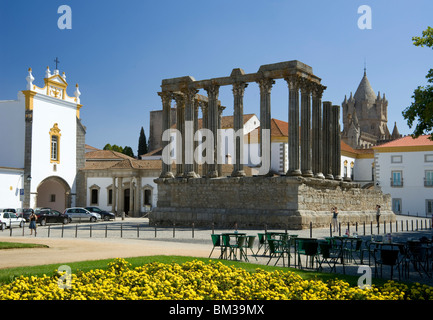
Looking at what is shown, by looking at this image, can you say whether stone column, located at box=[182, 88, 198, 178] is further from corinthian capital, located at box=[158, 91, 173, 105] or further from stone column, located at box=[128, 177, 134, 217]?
stone column, located at box=[128, 177, 134, 217]

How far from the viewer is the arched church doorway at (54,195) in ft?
158

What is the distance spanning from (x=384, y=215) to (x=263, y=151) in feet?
39.6

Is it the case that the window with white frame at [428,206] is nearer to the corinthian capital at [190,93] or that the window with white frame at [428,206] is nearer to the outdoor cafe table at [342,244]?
the corinthian capital at [190,93]

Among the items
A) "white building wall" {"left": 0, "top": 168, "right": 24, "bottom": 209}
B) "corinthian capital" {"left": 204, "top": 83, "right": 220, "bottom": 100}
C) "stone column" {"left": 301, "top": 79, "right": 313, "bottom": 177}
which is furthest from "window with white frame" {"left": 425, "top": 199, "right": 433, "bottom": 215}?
"white building wall" {"left": 0, "top": 168, "right": 24, "bottom": 209}

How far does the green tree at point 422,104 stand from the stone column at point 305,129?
12.0 metres

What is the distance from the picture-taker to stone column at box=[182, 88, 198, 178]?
33750mm

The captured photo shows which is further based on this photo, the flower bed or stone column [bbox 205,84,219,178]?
stone column [bbox 205,84,219,178]

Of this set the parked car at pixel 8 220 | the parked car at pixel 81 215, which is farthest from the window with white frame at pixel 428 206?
the parked car at pixel 8 220

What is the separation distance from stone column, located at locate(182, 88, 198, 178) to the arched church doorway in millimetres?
18499

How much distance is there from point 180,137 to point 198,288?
26.8 meters

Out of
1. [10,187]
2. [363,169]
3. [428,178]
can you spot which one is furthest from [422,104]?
[363,169]

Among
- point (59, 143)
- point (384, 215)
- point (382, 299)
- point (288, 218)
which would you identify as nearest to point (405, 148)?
point (384, 215)

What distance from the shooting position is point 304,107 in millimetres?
31000

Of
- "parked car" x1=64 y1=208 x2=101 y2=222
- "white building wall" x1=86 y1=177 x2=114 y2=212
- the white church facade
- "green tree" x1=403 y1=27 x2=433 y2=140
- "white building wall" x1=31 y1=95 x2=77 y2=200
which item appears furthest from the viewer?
"white building wall" x1=86 y1=177 x2=114 y2=212
